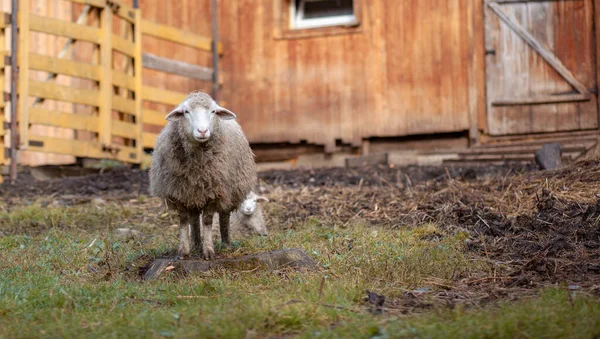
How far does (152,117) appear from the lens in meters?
13.6

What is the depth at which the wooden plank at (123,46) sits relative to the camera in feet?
42.2

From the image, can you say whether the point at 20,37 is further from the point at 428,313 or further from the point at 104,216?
the point at 428,313

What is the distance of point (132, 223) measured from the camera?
356 inches

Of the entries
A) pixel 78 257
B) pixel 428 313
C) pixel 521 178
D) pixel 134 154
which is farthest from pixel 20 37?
pixel 428 313

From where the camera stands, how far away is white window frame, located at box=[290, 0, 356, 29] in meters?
14.1

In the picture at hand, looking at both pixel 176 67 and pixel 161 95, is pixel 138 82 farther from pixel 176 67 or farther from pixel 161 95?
pixel 176 67

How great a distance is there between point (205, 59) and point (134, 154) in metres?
2.42

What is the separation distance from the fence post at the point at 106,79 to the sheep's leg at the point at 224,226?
5.80m

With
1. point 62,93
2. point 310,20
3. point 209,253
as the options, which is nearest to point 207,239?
point 209,253

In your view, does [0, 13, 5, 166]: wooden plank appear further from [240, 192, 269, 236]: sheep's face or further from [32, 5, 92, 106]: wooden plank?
[240, 192, 269, 236]: sheep's face

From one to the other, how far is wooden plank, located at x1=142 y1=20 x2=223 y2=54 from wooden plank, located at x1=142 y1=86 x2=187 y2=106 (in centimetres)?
86

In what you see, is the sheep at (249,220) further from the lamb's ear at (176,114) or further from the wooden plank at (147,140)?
the wooden plank at (147,140)

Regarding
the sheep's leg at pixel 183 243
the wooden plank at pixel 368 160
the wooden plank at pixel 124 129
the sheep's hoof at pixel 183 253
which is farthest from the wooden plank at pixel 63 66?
the sheep's hoof at pixel 183 253

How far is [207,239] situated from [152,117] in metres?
7.50
